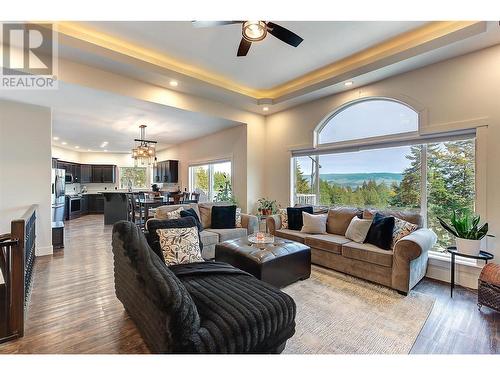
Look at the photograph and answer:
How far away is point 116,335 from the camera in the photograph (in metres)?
2.07

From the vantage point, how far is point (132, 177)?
1159 cm

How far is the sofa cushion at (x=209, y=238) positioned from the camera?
3.96m

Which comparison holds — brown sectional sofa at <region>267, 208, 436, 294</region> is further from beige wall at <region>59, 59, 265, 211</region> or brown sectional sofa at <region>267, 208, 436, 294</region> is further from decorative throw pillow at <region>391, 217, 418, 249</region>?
beige wall at <region>59, 59, 265, 211</region>

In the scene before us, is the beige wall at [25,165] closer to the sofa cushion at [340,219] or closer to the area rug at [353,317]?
the area rug at [353,317]

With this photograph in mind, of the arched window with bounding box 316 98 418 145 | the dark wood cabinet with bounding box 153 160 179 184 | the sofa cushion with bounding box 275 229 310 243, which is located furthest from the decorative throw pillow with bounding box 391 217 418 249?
the dark wood cabinet with bounding box 153 160 179 184

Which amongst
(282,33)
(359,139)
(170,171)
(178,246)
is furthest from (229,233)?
(170,171)

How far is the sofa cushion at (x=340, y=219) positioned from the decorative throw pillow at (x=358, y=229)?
27cm

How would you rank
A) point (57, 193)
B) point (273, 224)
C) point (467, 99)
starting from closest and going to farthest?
1. point (467, 99)
2. point (273, 224)
3. point (57, 193)

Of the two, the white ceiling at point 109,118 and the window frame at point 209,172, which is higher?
the white ceiling at point 109,118

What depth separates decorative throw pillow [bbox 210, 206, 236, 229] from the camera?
14.8 feet

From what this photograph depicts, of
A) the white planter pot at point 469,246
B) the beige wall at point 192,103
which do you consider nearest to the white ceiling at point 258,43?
the beige wall at point 192,103

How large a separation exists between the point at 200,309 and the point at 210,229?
2931mm

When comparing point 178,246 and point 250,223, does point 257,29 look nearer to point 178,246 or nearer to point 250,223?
point 178,246
